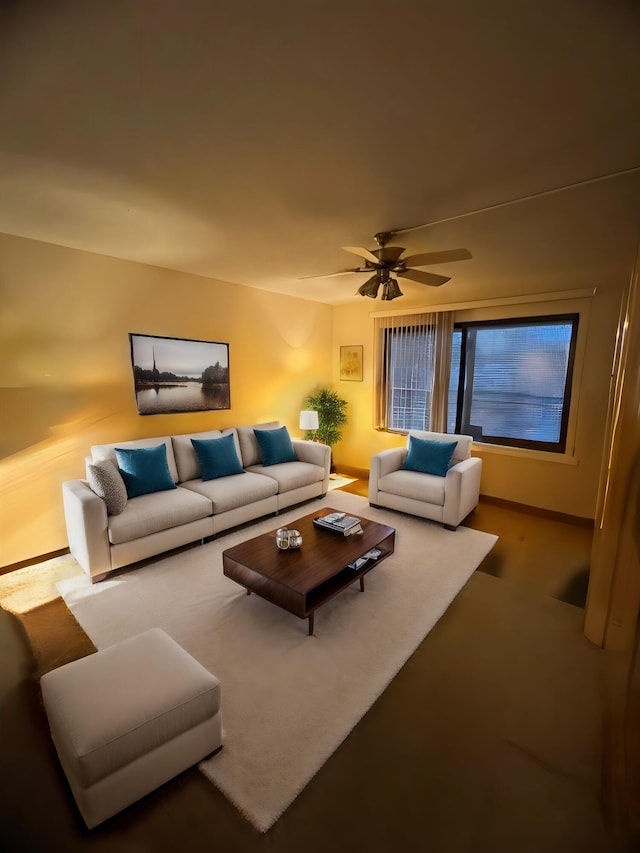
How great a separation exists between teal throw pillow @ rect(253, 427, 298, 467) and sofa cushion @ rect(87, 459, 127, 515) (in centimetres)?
170

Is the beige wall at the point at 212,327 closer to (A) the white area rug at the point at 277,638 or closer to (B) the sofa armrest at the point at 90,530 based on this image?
(B) the sofa armrest at the point at 90,530

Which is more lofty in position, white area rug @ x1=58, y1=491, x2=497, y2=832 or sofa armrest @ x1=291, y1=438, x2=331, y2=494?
sofa armrest @ x1=291, y1=438, x2=331, y2=494

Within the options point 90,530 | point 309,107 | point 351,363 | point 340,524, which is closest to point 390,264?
point 309,107

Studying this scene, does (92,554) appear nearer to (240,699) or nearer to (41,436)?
Result: (41,436)

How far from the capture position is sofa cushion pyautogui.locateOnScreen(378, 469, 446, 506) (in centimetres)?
377

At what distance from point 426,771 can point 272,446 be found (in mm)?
3278

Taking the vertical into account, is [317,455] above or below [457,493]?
above

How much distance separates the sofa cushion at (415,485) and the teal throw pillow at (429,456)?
0.24 ft

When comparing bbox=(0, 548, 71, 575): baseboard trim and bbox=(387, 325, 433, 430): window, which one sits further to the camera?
bbox=(387, 325, 433, 430): window

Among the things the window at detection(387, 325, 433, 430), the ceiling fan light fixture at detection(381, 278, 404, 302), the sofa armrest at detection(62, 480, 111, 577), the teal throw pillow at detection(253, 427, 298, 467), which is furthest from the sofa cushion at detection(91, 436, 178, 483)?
the window at detection(387, 325, 433, 430)

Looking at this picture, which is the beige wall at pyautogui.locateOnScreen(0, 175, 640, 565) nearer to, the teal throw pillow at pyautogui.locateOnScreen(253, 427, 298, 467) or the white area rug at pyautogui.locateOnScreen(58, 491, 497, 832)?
the teal throw pillow at pyautogui.locateOnScreen(253, 427, 298, 467)

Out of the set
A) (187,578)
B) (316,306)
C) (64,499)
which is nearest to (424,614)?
(187,578)

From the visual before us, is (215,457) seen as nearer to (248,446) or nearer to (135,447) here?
(248,446)

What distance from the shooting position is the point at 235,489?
3588 millimetres
